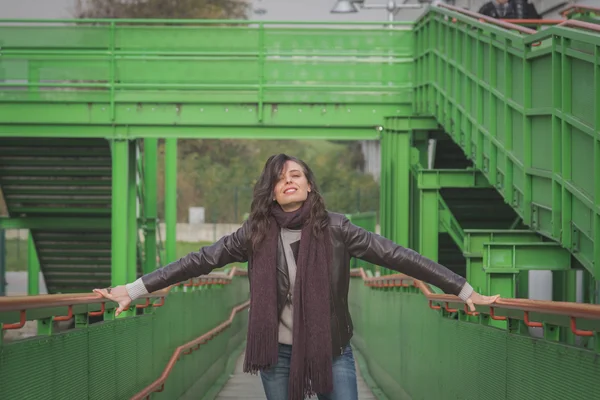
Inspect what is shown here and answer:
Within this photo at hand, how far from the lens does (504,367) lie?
22.8ft

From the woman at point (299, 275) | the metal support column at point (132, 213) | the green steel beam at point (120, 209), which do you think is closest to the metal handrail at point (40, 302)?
the woman at point (299, 275)

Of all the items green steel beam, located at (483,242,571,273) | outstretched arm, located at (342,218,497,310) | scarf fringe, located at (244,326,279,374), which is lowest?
scarf fringe, located at (244,326,279,374)

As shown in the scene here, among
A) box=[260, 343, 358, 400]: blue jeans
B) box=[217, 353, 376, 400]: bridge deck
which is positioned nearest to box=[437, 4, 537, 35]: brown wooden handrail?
box=[217, 353, 376, 400]: bridge deck

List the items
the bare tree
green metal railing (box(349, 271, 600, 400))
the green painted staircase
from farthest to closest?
the bare tree < the green painted staircase < green metal railing (box(349, 271, 600, 400))

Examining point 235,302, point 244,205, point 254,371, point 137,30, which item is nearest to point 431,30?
point 137,30

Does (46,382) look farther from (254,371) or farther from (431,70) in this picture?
(431,70)

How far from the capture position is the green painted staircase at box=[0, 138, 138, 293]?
24.3 metres

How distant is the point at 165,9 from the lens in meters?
70.4

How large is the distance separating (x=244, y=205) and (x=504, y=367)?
54.4 meters

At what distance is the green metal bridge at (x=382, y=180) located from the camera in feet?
23.0

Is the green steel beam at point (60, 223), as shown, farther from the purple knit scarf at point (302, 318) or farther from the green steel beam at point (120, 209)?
the purple knit scarf at point (302, 318)

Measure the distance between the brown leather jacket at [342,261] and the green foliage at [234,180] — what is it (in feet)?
162

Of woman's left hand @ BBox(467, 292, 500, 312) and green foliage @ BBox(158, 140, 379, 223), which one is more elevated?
green foliage @ BBox(158, 140, 379, 223)

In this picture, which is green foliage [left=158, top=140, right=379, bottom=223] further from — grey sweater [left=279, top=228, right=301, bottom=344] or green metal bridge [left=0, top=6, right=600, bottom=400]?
grey sweater [left=279, top=228, right=301, bottom=344]
